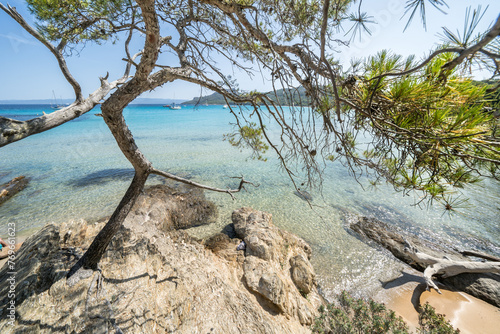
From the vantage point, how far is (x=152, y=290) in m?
2.46

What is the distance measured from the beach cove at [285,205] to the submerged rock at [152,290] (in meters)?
1.45

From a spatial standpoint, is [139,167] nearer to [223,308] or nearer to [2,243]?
[223,308]

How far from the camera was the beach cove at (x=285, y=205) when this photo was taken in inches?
189

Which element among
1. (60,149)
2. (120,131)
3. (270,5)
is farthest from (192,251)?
(60,149)

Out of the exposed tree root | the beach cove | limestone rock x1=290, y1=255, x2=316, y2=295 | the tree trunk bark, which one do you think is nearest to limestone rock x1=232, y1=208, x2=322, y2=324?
limestone rock x1=290, y1=255, x2=316, y2=295

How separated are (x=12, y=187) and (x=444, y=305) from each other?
45.4 feet

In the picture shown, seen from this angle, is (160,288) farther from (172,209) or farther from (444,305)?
(444,305)

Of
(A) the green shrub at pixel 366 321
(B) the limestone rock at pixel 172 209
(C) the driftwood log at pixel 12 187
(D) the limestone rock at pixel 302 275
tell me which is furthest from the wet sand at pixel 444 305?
(C) the driftwood log at pixel 12 187

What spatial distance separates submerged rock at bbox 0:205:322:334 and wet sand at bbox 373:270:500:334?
→ 5.54 ft

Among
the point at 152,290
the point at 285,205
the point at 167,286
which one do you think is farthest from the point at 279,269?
the point at 285,205

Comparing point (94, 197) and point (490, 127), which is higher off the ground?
point (490, 127)

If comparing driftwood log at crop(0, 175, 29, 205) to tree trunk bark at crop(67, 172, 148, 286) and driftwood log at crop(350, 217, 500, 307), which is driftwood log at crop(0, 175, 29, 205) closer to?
tree trunk bark at crop(67, 172, 148, 286)

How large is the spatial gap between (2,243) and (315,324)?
6615 mm

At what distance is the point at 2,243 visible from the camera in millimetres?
4051
